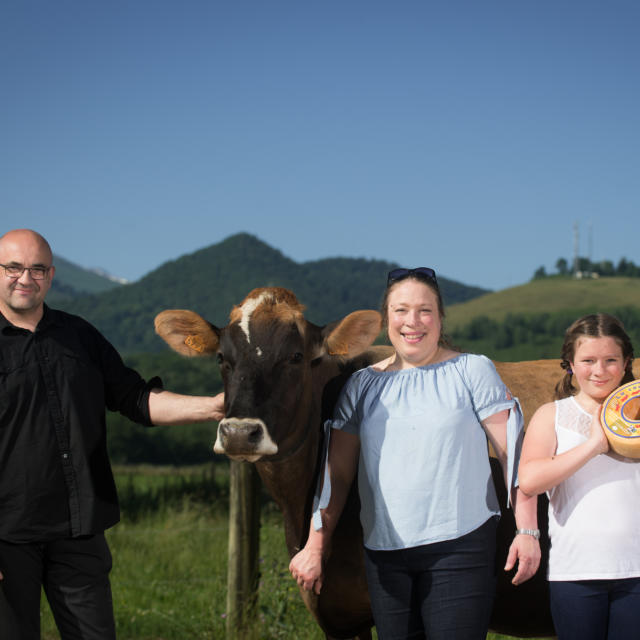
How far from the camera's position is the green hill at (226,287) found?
79500 mm

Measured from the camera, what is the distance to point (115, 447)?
23.7 m

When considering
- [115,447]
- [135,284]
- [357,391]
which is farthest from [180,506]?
[135,284]

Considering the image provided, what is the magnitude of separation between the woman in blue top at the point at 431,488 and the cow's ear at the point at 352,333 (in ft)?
2.35

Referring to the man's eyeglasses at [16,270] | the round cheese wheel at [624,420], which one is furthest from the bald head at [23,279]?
the round cheese wheel at [624,420]

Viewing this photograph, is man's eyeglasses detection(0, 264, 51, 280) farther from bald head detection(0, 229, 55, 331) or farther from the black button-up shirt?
the black button-up shirt

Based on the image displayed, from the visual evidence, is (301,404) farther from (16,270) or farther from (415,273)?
(16,270)

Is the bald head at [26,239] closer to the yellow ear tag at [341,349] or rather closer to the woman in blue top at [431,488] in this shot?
the yellow ear tag at [341,349]

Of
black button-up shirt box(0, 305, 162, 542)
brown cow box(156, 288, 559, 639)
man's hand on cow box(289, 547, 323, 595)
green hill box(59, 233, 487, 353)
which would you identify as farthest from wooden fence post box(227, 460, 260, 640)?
green hill box(59, 233, 487, 353)

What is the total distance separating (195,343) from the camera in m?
4.03

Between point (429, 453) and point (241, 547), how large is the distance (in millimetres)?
3790

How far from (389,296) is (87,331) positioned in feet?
5.33

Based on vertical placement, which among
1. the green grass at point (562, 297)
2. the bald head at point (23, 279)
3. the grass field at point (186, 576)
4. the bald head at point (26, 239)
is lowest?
the grass field at point (186, 576)

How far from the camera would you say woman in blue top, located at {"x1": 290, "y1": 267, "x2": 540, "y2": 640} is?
114 inches

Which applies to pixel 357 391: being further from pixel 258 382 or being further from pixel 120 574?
pixel 120 574
